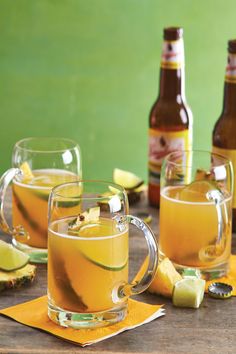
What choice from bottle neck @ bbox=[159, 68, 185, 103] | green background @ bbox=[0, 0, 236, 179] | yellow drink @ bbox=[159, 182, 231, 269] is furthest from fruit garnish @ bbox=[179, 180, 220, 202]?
green background @ bbox=[0, 0, 236, 179]

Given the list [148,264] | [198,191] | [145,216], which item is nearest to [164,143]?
[145,216]

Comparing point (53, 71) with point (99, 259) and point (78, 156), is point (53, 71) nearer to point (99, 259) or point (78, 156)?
point (78, 156)

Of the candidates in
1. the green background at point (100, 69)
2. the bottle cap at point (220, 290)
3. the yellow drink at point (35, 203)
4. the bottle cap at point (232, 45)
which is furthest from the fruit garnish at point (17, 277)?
the green background at point (100, 69)

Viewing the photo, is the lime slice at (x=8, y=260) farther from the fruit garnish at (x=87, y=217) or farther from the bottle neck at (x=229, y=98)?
the bottle neck at (x=229, y=98)

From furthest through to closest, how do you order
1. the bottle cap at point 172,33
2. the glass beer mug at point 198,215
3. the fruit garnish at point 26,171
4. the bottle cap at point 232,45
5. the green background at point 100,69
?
the green background at point 100,69 < the bottle cap at point 172,33 < the bottle cap at point 232,45 < the fruit garnish at point 26,171 < the glass beer mug at point 198,215

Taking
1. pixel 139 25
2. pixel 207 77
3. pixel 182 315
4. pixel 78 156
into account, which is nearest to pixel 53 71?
pixel 139 25
